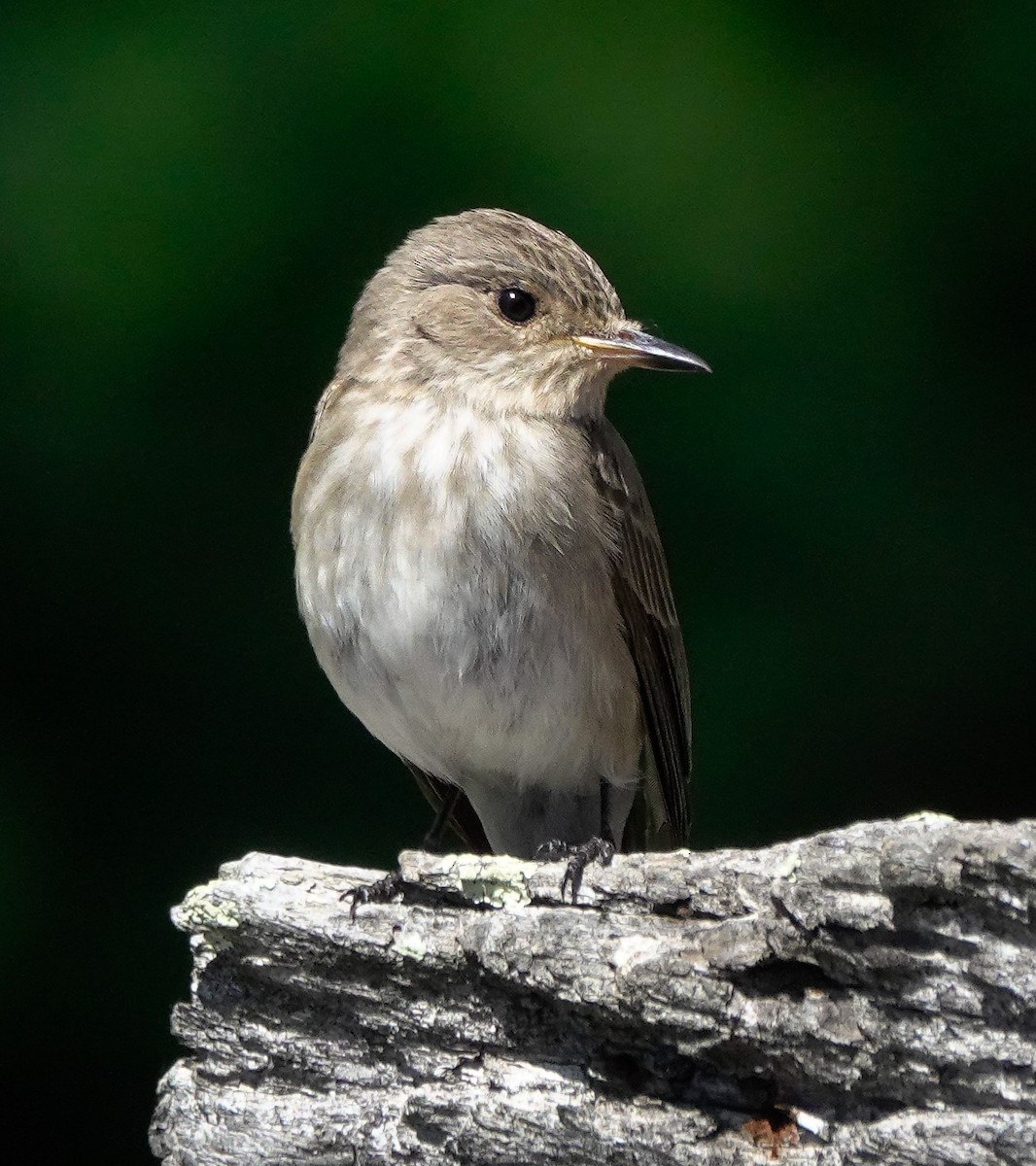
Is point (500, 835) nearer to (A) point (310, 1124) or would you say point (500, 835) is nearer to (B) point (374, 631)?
(B) point (374, 631)

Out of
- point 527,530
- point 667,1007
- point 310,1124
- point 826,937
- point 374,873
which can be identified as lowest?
point 310,1124

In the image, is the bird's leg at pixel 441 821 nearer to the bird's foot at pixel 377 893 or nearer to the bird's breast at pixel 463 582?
the bird's breast at pixel 463 582

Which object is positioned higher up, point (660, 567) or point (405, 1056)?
point (660, 567)

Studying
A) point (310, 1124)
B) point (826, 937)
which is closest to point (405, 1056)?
point (310, 1124)

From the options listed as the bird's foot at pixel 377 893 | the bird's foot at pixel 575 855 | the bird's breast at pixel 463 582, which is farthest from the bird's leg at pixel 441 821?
the bird's foot at pixel 377 893

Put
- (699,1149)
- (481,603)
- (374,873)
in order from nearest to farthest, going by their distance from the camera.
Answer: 1. (699,1149)
2. (374,873)
3. (481,603)

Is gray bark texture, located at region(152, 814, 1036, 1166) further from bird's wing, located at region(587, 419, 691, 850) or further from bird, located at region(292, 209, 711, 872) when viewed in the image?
bird's wing, located at region(587, 419, 691, 850)

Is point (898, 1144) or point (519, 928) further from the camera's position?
point (519, 928)
